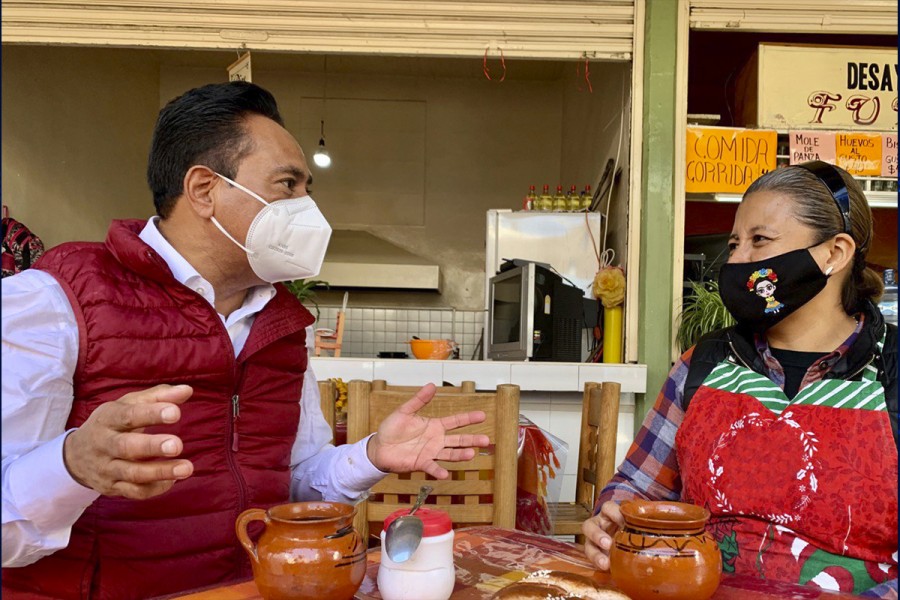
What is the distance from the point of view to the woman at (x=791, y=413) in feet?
4.21

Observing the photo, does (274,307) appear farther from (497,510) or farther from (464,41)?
(464,41)

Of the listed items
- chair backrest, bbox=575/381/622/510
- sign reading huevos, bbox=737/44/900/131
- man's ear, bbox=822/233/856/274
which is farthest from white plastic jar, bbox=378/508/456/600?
sign reading huevos, bbox=737/44/900/131

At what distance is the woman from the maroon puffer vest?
64 cm

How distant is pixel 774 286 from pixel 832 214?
0.66ft

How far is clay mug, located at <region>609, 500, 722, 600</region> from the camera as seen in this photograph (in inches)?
34.0

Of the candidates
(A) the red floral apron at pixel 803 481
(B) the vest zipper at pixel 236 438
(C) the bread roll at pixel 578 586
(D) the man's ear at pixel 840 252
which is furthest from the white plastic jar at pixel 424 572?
(D) the man's ear at pixel 840 252

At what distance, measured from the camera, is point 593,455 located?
2.72m

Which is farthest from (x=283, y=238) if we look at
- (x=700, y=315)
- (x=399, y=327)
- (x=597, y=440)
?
(x=399, y=327)

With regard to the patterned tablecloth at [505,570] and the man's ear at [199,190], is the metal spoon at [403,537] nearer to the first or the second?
the patterned tablecloth at [505,570]

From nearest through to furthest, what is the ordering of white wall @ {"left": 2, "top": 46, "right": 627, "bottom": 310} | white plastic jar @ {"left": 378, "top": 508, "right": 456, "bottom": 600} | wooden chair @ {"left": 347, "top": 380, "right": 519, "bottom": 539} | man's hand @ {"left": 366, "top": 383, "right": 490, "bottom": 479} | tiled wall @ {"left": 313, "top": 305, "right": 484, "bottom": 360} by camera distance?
white plastic jar @ {"left": 378, "top": 508, "right": 456, "bottom": 600}
man's hand @ {"left": 366, "top": 383, "right": 490, "bottom": 479}
wooden chair @ {"left": 347, "top": 380, "right": 519, "bottom": 539}
tiled wall @ {"left": 313, "top": 305, "right": 484, "bottom": 360}
white wall @ {"left": 2, "top": 46, "right": 627, "bottom": 310}

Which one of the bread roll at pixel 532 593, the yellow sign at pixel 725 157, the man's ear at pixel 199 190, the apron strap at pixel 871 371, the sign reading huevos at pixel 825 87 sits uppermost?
the sign reading huevos at pixel 825 87

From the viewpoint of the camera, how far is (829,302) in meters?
1.56

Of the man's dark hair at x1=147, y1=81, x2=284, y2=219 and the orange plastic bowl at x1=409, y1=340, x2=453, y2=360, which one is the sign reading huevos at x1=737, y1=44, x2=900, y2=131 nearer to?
the orange plastic bowl at x1=409, y1=340, x2=453, y2=360

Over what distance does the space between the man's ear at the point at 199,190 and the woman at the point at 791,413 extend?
0.95 m
